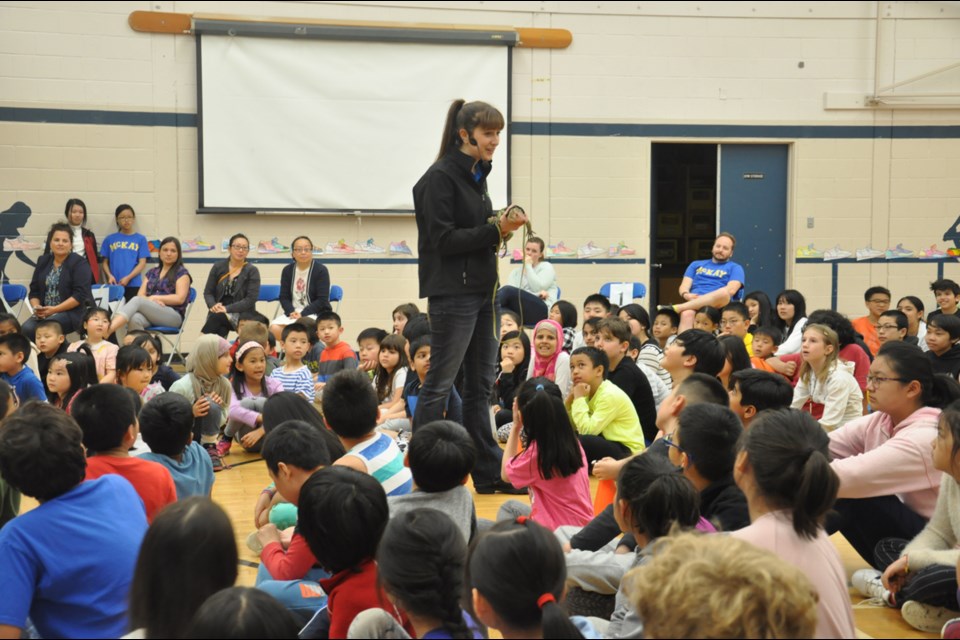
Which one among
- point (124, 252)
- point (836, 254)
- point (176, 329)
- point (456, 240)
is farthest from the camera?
point (836, 254)

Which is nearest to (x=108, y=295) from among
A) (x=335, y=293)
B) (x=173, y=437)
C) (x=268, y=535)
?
(x=335, y=293)

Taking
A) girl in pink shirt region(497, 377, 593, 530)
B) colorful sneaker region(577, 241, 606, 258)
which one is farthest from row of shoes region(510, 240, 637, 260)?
girl in pink shirt region(497, 377, 593, 530)

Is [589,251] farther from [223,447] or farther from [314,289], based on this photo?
[223,447]

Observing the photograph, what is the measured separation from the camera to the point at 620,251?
9.52 meters

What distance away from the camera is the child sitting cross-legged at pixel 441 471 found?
8.59 ft

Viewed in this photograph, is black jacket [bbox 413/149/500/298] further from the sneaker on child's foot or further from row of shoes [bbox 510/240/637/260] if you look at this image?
row of shoes [bbox 510/240/637/260]

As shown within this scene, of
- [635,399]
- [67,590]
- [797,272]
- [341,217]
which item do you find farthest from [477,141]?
[797,272]

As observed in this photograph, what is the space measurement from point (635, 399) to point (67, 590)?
10.8 feet

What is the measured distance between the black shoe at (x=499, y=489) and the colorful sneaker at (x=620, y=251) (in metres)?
5.43

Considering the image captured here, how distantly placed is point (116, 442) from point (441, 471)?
0.89 metres

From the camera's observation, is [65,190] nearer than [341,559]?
No

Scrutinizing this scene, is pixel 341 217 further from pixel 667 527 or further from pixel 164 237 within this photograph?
pixel 667 527

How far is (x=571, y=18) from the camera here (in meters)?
9.31

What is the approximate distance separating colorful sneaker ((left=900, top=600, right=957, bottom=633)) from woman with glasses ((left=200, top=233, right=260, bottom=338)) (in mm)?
5750
